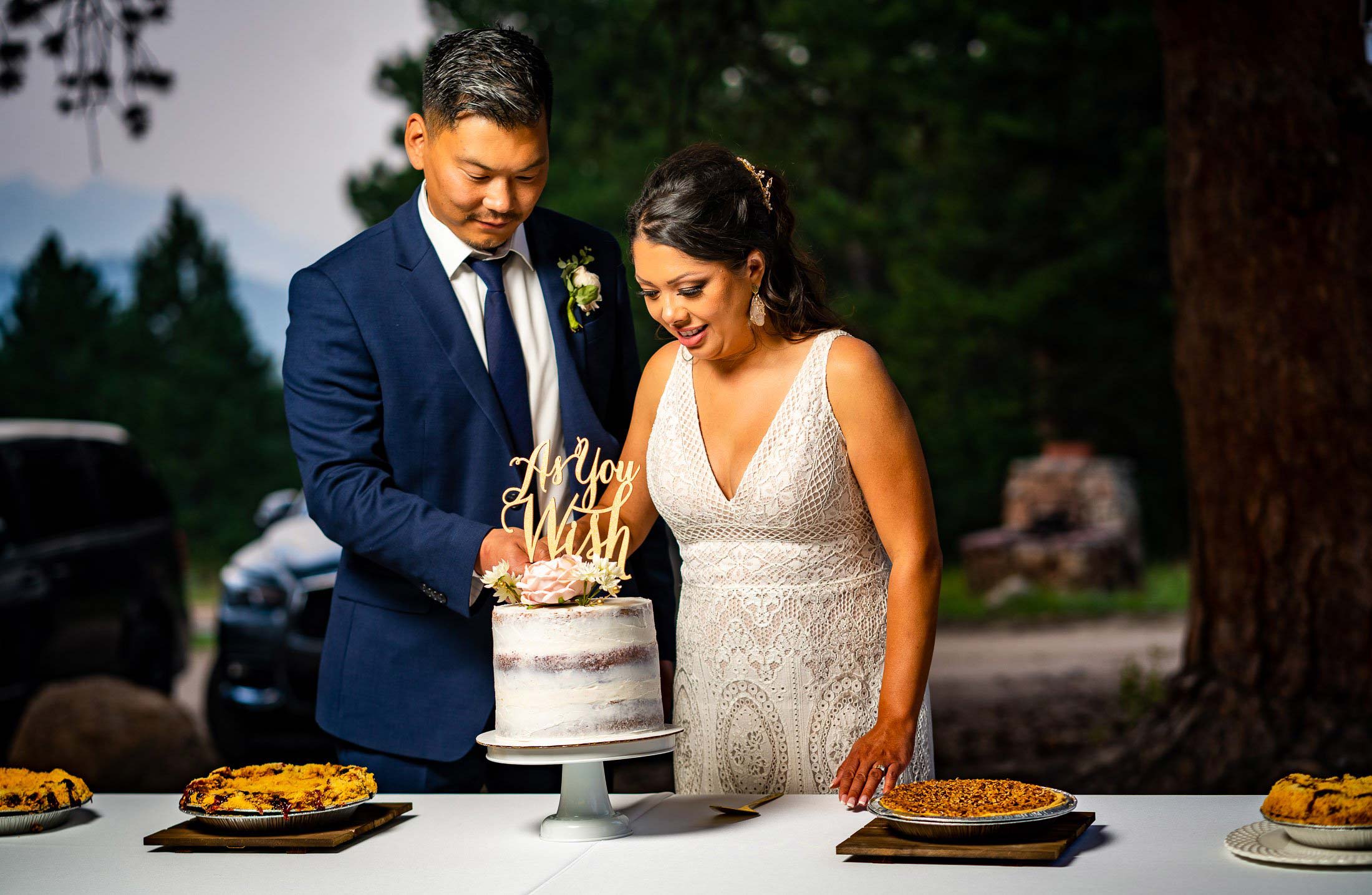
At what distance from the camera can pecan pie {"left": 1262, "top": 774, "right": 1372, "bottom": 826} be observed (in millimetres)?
1605

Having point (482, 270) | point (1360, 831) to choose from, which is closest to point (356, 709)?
point (482, 270)

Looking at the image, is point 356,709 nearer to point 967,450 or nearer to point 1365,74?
point 1365,74

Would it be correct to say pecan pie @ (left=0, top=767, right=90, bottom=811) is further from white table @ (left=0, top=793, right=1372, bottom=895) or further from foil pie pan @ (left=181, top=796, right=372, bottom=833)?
foil pie pan @ (left=181, top=796, right=372, bottom=833)

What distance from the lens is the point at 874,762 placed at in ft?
6.50

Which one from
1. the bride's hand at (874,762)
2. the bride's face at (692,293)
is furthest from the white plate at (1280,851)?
the bride's face at (692,293)

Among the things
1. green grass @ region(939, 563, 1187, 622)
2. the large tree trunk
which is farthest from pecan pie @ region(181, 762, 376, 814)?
green grass @ region(939, 563, 1187, 622)

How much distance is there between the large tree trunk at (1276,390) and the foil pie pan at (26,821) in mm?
3272

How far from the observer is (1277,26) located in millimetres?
4223

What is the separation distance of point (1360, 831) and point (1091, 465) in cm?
1132

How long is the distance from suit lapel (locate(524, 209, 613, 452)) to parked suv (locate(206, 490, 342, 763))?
3.76 m

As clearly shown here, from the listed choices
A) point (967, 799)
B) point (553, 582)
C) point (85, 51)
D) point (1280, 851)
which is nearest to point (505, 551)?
point (553, 582)

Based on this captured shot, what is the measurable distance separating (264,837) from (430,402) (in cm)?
70

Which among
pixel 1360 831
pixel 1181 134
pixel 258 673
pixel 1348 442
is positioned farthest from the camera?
pixel 258 673

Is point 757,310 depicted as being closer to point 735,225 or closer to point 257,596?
point 735,225
